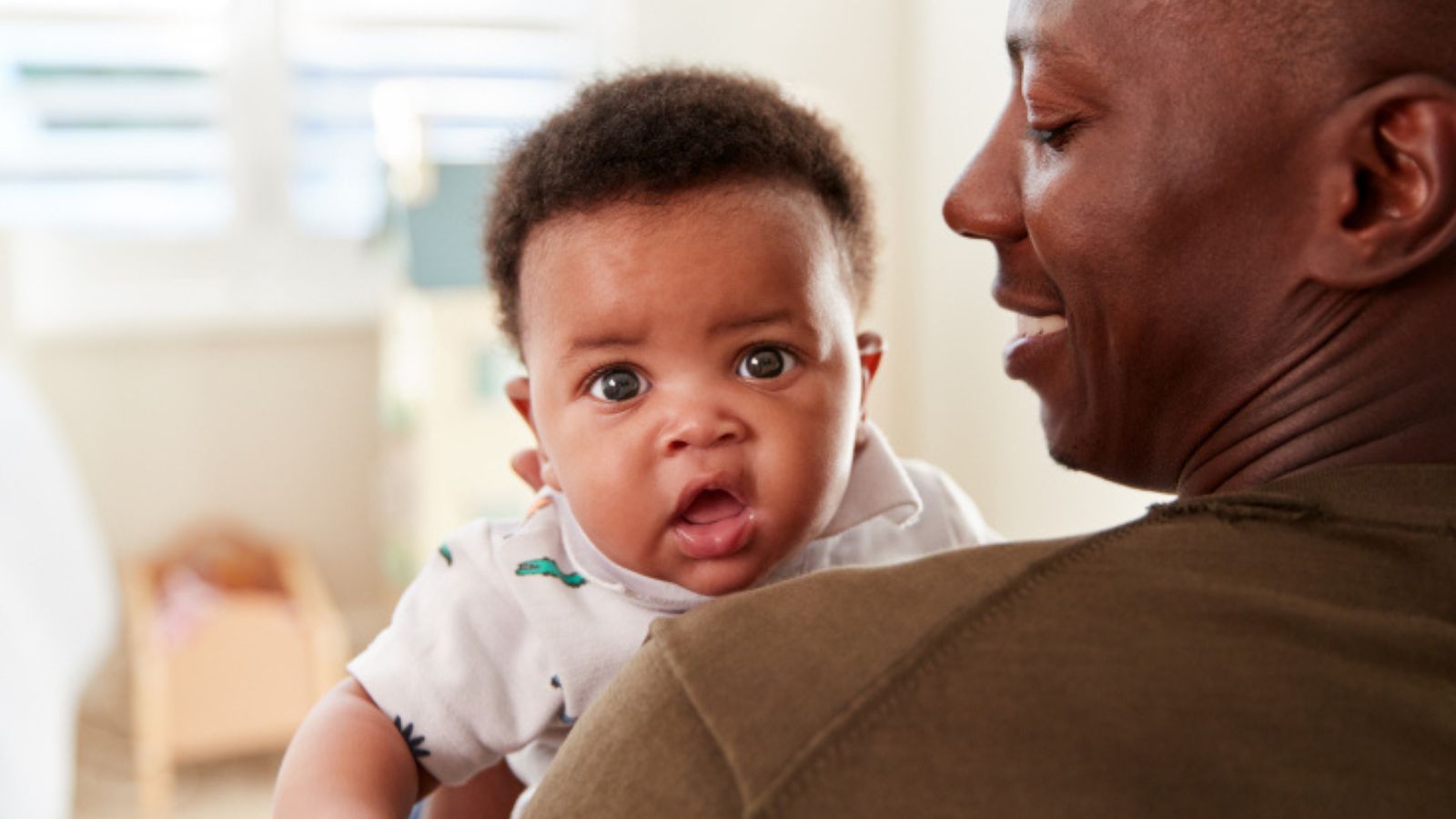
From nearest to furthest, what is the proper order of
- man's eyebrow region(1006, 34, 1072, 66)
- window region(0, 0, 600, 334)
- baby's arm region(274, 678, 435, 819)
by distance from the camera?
man's eyebrow region(1006, 34, 1072, 66), baby's arm region(274, 678, 435, 819), window region(0, 0, 600, 334)

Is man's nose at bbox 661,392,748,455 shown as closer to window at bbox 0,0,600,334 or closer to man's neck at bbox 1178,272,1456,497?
man's neck at bbox 1178,272,1456,497

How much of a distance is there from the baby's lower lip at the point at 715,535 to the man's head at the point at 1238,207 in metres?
0.26

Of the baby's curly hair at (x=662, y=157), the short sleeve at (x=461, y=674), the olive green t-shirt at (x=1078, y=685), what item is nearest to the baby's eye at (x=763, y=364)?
the baby's curly hair at (x=662, y=157)

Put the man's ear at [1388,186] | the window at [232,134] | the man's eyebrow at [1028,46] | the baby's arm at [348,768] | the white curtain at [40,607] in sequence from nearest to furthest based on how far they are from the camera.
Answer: the man's ear at [1388,186] → the man's eyebrow at [1028,46] → the baby's arm at [348,768] → the white curtain at [40,607] → the window at [232,134]

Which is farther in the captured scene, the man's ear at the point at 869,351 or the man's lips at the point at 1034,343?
the man's ear at the point at 869,351

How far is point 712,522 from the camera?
0.96 m

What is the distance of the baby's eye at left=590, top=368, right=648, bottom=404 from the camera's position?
0.98 m

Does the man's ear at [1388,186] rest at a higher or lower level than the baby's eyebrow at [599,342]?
higher

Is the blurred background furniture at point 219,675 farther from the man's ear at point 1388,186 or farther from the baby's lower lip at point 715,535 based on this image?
the man's ear at point 1388,186

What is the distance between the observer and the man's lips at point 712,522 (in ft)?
3.12

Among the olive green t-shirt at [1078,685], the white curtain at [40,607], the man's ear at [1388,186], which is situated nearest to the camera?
the olive green t-shirt at [1078,685]

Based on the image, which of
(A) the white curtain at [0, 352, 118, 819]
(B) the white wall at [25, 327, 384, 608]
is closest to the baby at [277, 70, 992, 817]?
(A) the white curtain at [0, 352, 118, 819]

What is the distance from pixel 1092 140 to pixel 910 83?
9.27ft

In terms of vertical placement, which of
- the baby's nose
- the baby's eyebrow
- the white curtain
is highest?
the baby's eyebrow
